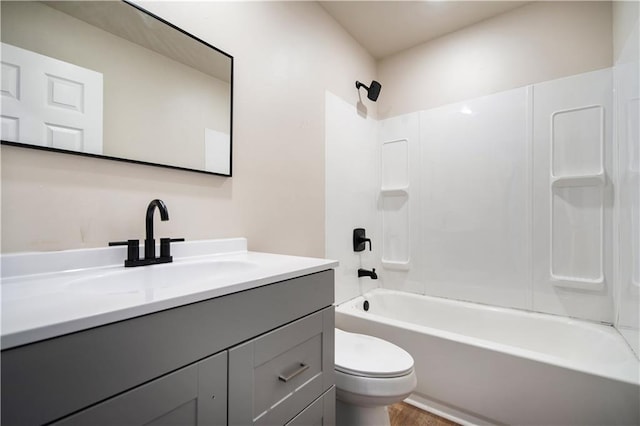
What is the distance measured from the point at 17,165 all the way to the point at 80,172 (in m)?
0.14

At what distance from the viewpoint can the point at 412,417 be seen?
1645mm

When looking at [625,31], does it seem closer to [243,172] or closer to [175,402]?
[243,172]

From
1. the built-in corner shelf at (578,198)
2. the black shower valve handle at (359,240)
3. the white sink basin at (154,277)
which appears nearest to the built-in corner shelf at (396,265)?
the black shower valve handle at (359,240)

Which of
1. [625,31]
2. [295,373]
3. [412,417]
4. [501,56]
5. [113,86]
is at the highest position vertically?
[501,56]

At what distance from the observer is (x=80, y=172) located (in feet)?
3.00

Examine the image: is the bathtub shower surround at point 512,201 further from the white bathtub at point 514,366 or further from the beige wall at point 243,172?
the beige wall at point 243,172

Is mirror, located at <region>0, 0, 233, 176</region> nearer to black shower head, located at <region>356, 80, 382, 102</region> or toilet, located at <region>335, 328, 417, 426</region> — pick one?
toilet, located at <region>335, 328, 417, 426</region>

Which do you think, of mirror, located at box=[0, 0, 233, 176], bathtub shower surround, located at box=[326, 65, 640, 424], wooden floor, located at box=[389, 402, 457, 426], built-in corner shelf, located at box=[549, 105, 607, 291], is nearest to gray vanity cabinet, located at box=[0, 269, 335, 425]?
mirror, located at box=[0, 0, 233, 176]

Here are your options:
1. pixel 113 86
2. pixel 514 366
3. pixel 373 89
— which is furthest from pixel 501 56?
pixel 113 86

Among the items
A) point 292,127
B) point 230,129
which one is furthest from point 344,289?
point 230,129

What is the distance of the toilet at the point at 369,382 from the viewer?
3.94 ft

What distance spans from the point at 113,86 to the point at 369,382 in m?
1.51

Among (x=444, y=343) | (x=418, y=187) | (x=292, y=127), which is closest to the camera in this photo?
(x=444, y=343)

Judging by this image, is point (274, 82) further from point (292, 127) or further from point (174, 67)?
point (174, 67)
